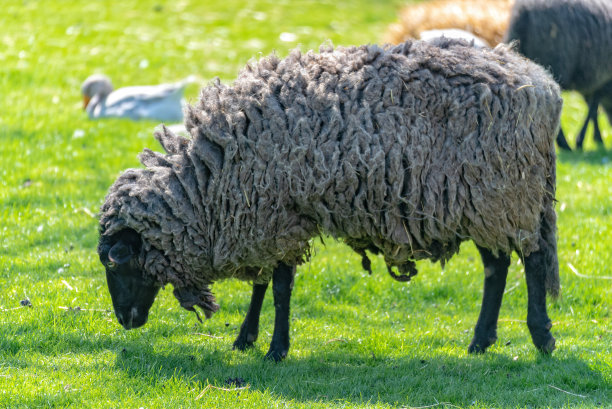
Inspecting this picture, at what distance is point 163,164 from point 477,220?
2375 mm

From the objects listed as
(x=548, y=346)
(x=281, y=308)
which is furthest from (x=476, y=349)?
(x=281, y=308)

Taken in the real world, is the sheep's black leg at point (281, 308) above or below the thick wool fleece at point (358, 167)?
below

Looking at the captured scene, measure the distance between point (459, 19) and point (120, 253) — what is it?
10.5m

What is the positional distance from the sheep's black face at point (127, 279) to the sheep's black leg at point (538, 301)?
2886mm

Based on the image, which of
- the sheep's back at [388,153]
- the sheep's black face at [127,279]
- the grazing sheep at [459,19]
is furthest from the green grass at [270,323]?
the grazing sheep at [459,19]

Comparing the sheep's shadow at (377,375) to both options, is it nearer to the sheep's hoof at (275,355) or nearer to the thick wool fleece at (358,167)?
the sheep's hoof at (275,355)

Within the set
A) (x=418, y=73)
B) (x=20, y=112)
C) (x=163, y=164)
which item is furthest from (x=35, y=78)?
(x=418, y=73)

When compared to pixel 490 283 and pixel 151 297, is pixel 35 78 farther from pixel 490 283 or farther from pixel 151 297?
pixel 490 283

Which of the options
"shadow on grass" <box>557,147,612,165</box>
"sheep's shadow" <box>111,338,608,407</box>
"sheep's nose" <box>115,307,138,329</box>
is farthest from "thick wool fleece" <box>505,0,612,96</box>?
"sheep's nose" <box>115,307,138,329</box>

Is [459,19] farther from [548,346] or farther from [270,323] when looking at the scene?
[548,346]

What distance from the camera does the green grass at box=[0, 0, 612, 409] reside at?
16.6 feet

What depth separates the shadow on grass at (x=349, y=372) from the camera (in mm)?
5066

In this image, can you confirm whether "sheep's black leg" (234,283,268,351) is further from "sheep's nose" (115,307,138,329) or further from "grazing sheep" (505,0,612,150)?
"grazing sheep" (505,0,612,150)

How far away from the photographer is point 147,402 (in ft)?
15.6
